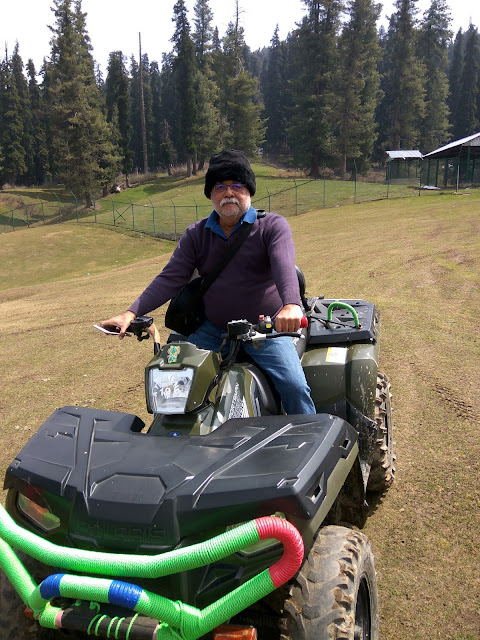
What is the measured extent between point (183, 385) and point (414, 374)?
4223 mm

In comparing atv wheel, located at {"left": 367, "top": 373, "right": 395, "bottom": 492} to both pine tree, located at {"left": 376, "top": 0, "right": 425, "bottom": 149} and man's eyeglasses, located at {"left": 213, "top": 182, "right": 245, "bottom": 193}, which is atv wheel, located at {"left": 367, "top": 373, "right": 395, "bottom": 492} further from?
pine tree, located at {"left": 376, "top": 0, "right": 425, "bottom": 149}

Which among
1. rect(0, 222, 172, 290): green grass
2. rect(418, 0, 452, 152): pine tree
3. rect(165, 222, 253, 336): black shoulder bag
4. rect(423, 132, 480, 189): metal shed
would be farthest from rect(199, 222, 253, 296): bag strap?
rect(418, 0, 452, 152): pine tree

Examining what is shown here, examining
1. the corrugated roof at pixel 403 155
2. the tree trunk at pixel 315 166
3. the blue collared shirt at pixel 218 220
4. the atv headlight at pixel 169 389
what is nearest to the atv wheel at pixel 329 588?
the atv headlight at pixel 169 389

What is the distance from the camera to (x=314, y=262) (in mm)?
14930

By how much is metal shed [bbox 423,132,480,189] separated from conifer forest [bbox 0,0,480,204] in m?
8.62

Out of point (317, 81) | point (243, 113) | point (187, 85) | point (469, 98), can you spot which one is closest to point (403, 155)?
point (317, 81)

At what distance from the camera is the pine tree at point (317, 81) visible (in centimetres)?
5478

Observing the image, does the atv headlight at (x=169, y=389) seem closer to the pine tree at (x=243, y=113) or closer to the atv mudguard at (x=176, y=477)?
the atv mudguard at (x=176, y=477)

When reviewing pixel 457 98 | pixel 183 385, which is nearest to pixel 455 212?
pixel 183 385

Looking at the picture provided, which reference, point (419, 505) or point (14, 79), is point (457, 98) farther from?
point (419, 505)

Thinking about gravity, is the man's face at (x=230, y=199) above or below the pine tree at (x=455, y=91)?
below

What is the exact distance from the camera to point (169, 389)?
9.09 ft

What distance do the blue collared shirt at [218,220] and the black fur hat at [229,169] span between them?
16cm

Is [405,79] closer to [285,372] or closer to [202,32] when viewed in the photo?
[202,32]
